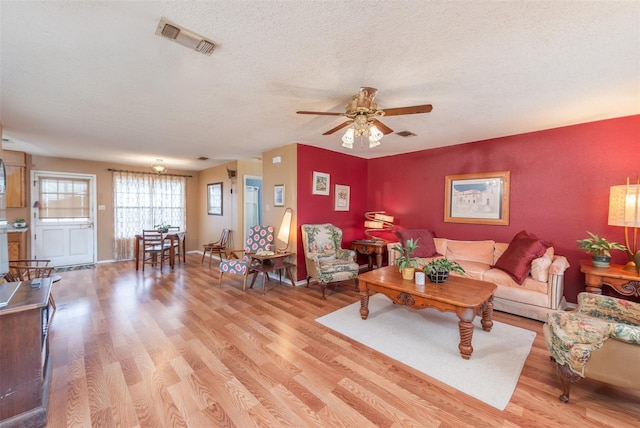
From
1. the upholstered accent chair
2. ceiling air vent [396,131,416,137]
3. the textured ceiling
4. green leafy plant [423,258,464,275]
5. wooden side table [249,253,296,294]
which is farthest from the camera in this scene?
wooden side table [249,253,296,294]

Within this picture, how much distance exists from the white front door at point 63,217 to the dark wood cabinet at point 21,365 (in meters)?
5.37

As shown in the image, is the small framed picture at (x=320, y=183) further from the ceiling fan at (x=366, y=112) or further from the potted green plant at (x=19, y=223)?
the potted green plant at (x=19, y=223)

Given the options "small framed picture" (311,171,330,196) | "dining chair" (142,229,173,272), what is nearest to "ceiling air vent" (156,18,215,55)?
"small framed picture" (311,171,330,196)

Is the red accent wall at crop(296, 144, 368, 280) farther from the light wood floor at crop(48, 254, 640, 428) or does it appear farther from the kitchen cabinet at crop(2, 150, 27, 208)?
the kitchen cabinet at crop(2, 150, 27, 208)

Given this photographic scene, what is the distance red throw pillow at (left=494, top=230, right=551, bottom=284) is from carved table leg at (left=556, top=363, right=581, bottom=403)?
1531mm

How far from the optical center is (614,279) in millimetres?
2672

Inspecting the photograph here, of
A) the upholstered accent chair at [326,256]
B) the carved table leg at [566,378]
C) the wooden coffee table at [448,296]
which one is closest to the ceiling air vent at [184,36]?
the wooden coffee table at [448,296]

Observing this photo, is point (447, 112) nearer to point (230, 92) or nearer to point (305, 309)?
point (230, 92)

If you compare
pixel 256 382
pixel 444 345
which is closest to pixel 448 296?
pixel 444 345

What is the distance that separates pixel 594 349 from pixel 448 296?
941mm

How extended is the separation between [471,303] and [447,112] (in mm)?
2014

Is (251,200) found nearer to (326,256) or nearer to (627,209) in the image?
(326,256)

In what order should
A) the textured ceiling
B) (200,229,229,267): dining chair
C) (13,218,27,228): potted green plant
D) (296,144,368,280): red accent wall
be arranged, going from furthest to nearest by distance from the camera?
(200,229,229,267): dining chair, (13,218,27,228): potted green plant, (296,144,368,280): red accent wall, the textured ceiling

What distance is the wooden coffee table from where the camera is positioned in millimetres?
2244
